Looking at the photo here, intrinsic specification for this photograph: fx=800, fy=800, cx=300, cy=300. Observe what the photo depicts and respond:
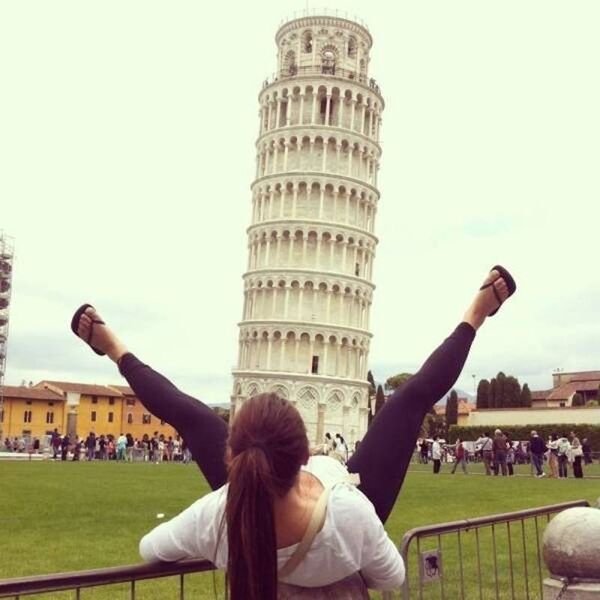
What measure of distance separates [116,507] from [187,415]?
45.5 ft

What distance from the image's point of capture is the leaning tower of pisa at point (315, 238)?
64.8 metres

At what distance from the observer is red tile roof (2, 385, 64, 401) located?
81.1 meters

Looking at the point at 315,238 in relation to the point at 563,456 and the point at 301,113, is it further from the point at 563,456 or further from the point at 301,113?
the point at 563,456

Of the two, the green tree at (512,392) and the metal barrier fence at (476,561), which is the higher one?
the green tree at (512,392)

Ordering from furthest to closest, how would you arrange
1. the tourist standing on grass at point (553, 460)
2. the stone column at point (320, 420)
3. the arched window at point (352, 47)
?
the arched window at point (352, 47) → the stone column at point (320, 420) → the tourist standing on grass at point (553, 460)

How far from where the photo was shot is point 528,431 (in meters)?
56.5

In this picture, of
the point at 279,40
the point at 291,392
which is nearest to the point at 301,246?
the point at 291,392

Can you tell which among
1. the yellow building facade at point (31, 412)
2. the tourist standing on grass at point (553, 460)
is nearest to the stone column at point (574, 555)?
the tourist standing on grass at point (553, 460)

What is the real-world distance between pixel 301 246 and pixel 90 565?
5670 centimetres

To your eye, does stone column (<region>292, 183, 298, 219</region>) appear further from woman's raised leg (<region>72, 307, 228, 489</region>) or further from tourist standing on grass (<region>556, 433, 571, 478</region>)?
woman's raised leg (<region>72, 307, 228, 489</region>)

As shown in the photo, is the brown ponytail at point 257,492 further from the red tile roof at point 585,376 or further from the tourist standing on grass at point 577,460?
the red tile roof at point 585,376

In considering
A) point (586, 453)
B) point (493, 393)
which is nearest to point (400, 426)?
point (586, 453)

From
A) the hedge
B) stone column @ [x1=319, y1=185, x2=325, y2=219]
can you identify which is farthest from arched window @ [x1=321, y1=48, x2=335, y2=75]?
the hedge

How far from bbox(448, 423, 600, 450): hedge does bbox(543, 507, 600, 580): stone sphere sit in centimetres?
4871
